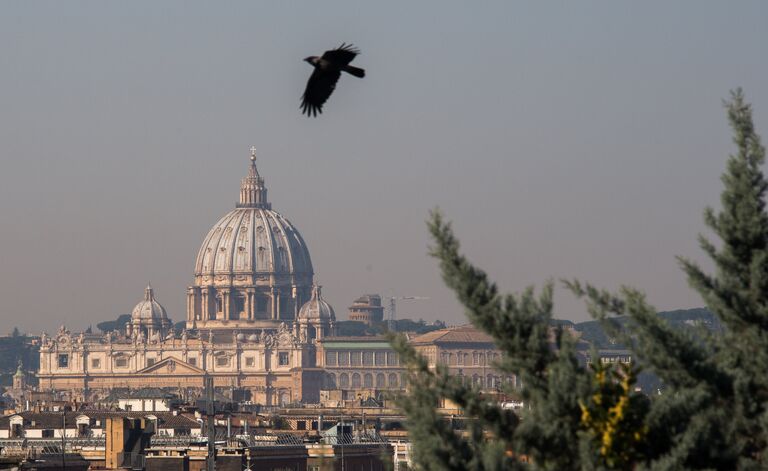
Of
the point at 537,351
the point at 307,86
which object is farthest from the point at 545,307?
the point at 307,86

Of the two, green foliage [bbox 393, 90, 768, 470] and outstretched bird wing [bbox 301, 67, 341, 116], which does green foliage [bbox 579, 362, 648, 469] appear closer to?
green foliage [bbox 393, 90, 768, 470]

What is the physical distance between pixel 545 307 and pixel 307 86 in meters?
3.38

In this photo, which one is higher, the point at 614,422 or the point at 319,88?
the point at 319,88

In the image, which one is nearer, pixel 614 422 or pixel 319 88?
pixel 614 422

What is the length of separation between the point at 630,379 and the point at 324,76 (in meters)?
4.38

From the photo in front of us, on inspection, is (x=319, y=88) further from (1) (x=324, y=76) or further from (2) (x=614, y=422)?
(2) (x=614, y=422)

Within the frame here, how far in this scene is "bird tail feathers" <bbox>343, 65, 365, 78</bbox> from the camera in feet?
61.1

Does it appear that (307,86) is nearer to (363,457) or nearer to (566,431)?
(566,431)

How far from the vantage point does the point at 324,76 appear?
1934 centimetres

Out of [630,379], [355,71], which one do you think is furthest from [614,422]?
[355,71]

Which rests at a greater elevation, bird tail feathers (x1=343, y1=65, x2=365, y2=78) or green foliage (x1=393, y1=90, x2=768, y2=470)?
bird tail feathers (x1=343, y1=65, x2=365, y2=78)

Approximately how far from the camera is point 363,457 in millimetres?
74062

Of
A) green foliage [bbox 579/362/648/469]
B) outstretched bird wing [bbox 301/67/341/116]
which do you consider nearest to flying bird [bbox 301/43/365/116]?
outstretched bird wing [bbox 301/67/341/116]

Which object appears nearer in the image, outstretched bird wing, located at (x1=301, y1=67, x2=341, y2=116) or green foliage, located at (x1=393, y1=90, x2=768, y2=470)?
green foliage, located at (x1=393, y1=90, x2=768, y2=470)
